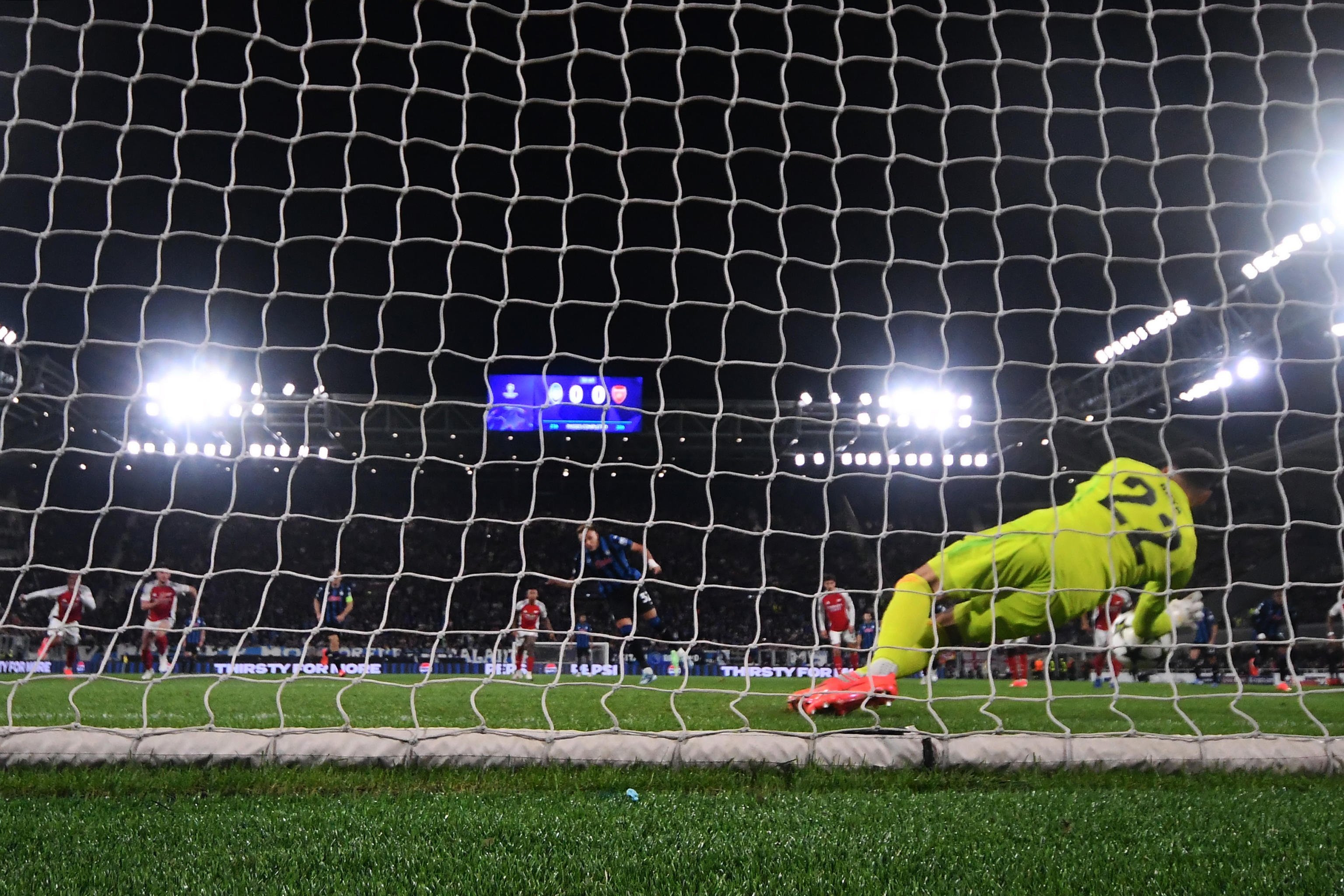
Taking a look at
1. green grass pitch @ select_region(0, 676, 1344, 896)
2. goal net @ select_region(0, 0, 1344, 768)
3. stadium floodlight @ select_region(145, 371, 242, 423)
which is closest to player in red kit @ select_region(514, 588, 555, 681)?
goal net @ select_region(0, 0, 1344, 768)

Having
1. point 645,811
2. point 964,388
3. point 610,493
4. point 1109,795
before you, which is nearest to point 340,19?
point 645,811

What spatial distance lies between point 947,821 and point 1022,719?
270 cm

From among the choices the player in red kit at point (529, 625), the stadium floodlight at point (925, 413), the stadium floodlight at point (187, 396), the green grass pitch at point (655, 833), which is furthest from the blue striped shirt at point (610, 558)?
the green grass pitch at point (655, 833)

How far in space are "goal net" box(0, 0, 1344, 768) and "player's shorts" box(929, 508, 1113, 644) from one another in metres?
0.04

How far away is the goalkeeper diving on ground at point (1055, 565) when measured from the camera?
4.24 metres

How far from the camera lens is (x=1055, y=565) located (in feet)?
13.7

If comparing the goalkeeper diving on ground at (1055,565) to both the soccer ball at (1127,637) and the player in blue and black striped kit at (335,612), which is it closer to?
the soccer ball at (1127,637)

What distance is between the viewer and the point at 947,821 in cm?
191

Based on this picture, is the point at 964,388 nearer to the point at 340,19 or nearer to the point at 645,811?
the point at 340,19

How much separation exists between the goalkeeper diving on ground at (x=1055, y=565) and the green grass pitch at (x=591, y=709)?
0.39 m

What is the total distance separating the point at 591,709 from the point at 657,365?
899cm

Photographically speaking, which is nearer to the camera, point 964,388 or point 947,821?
point 947,821

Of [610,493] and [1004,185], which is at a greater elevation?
[1004,185]

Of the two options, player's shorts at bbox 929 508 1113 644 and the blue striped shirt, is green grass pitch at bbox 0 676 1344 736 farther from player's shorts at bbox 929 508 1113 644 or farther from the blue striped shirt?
the blue striped shirt
